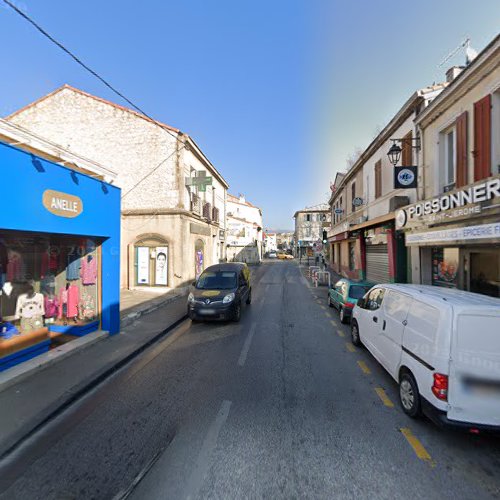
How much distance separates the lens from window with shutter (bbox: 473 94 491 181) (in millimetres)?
6730

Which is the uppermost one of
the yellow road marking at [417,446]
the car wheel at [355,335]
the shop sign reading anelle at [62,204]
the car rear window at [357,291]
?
the shop sign reading anelle at [62,204]

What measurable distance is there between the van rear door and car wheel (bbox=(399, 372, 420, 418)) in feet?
1.70

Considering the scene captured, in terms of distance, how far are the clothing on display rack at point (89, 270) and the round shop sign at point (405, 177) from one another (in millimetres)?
9857

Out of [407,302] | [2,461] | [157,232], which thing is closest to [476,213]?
[407,302]

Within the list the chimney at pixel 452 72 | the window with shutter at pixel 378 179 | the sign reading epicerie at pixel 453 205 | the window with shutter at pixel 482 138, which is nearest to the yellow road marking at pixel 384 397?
the sign reading epicerie at pixel 453 205

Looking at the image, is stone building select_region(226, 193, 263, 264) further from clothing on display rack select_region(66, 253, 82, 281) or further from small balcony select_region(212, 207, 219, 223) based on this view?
clothing on display rack select_region(66, 253, 82, 281)

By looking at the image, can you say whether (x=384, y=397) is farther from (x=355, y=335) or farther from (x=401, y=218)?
(x=401, y=218)

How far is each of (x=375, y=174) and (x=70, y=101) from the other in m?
16.5

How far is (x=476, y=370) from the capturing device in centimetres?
290

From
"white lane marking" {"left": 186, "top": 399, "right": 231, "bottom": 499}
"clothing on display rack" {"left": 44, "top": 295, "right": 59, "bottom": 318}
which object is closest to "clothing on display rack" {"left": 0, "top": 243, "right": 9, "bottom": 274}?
"clothing on display rack" {"left": 44, "top": 295, "right": 59, "bottom": 318}

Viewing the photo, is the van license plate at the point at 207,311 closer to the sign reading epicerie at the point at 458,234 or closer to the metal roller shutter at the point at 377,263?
the sign reading epicerie at the point at 458,234

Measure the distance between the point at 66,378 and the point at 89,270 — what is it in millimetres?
2918

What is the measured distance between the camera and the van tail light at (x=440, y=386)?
2971mm

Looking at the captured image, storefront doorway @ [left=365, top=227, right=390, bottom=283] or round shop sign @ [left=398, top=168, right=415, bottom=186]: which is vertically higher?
round shop sign @ [left=398, top=168, right=415, bottom=186]
